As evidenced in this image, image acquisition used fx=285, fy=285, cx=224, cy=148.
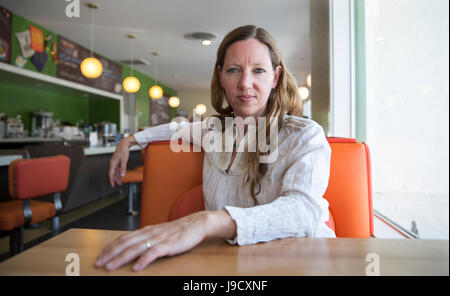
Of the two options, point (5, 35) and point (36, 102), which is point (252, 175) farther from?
point (36, 102)

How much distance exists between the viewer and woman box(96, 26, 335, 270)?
557 millimetres

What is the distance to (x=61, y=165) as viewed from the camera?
2273 mm

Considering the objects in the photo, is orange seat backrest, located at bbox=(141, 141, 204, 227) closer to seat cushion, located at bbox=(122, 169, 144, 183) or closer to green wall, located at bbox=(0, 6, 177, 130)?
seat cushion, located at bbox=(122, 169, 144, 183)

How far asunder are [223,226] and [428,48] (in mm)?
870

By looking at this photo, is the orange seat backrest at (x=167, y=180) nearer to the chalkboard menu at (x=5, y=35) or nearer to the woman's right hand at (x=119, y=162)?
the woman's right hand at (x=119, y=162)

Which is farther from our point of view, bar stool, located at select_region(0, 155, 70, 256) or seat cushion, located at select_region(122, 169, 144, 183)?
seat cushion, located at select_region(122, 169, 144, 183)

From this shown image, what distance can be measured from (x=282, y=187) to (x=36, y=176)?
197cm

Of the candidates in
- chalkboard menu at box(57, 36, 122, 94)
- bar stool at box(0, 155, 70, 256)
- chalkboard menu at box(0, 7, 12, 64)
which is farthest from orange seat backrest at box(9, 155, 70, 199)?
chalkboard menu at box(57, 36, 122, 94)

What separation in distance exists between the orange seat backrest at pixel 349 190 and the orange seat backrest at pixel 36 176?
1982 mm

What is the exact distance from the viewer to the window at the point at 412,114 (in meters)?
0.86

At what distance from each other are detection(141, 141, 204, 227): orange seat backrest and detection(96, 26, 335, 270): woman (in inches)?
4.4

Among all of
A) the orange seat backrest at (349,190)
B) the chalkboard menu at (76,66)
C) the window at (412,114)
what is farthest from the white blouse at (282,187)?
the chalkboard menu at (76,66)
